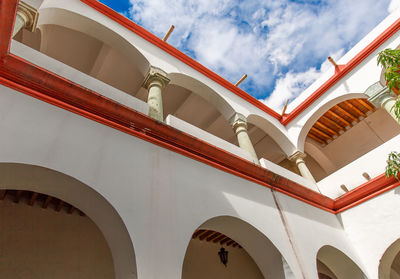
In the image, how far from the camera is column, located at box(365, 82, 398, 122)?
20.2 feet

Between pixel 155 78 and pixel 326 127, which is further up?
pixel 326 127

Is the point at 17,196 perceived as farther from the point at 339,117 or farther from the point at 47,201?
the point at 339,117

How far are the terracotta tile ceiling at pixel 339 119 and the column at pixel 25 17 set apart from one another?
894cm

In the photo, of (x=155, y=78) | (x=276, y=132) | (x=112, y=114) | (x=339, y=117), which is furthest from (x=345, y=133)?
(x=112, y=114)

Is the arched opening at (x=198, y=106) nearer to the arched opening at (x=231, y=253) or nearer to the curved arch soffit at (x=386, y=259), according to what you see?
the arched opening at (x=231, y=253)

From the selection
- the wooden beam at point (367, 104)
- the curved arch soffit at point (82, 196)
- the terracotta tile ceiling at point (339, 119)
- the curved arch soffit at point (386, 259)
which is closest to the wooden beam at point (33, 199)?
the curved arch soffit at point (82, 196)

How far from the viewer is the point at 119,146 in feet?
10.3

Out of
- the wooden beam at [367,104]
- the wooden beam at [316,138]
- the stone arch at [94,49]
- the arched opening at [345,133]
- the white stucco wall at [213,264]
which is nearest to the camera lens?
the stone arch at [94,49]

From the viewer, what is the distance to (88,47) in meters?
6.71

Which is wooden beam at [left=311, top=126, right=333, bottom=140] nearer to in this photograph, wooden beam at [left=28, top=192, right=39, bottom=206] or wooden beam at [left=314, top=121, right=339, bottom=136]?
wooden beam at [left=314, top=121, right=339, bottom=136]

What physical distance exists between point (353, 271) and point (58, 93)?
593cm

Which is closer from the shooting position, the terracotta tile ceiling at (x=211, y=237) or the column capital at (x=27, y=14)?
the column capital at (x=27, y=14)

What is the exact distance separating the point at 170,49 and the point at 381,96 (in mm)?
5370

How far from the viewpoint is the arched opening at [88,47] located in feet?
17.1
